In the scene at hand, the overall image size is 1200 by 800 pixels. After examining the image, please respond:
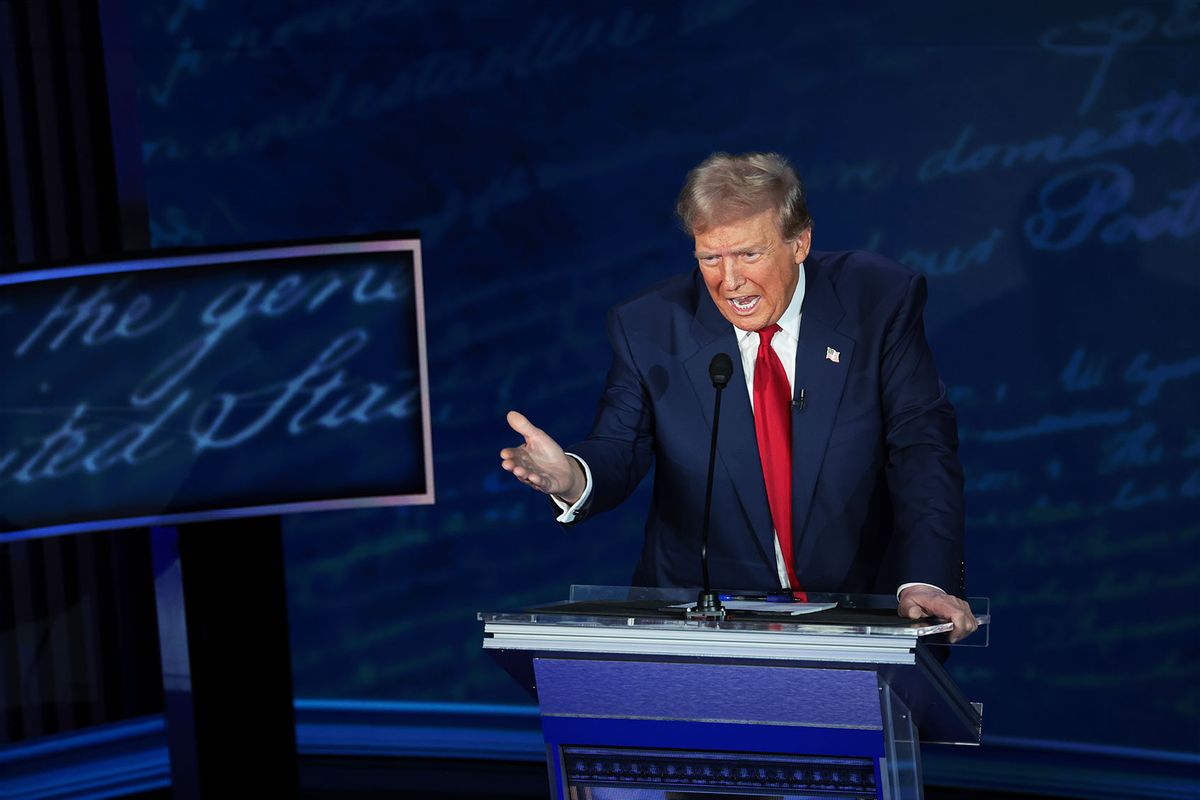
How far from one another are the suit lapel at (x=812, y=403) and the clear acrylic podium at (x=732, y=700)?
0.57m

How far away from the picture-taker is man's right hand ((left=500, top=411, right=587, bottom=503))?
1.98 m

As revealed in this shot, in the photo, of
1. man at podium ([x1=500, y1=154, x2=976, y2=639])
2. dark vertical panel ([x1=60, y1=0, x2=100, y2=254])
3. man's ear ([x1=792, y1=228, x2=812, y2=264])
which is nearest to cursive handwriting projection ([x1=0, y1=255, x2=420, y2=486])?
man at podium ([x1=500, y1=154, x2=976, y2=639])

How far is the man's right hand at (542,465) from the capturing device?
6.50 ft

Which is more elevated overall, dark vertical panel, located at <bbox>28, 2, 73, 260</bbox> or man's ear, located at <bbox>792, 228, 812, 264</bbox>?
dark vertical panel, located at <bbox>28, 2, 73, 260</bbox>

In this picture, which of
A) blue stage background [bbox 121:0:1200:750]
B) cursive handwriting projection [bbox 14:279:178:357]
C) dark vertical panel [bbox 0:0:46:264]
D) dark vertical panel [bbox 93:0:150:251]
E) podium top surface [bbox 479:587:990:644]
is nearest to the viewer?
podium top surface [bbox 479:587:990:644]

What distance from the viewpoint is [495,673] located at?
15.0 feet

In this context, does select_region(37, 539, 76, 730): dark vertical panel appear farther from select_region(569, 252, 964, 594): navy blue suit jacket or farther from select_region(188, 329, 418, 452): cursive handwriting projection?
select_region(569, 252, 964, 594): navy blue suit jacket

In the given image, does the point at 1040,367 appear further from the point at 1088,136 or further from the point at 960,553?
the point at 960,553

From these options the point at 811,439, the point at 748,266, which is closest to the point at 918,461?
the point at 811,439

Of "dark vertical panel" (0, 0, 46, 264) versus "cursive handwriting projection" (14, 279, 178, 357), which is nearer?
"cursive handwriting projection" (14, 279, 178, 357)

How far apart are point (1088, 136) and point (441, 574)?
2.49 meters

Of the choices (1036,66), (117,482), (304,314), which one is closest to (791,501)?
A: (304,314)

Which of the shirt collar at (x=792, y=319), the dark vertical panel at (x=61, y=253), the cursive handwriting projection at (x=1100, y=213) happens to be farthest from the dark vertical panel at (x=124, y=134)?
the cursive handwriting projection at (x=1100, y=213)

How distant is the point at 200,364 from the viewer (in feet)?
9.21
